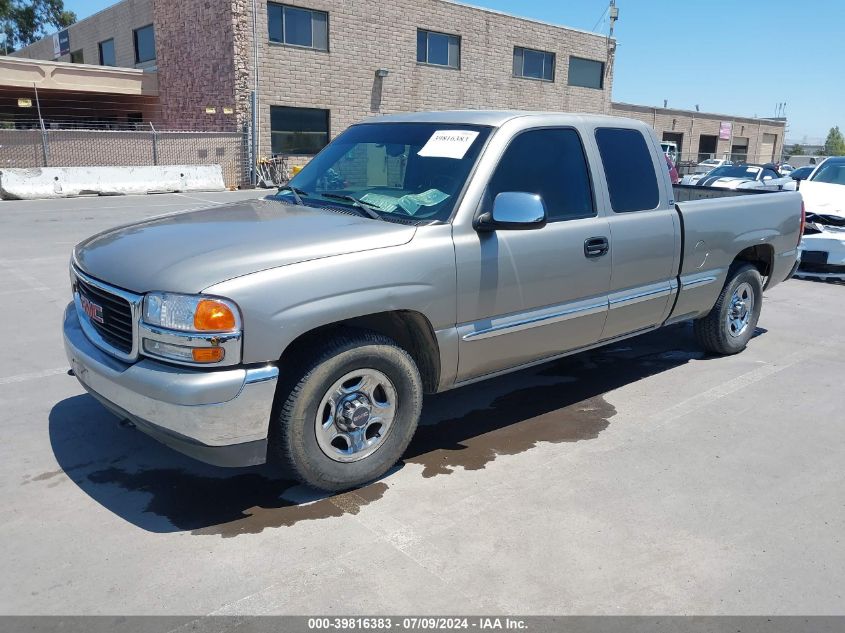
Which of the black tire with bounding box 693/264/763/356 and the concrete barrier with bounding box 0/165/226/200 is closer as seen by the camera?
the black tire with bounding box 693/264/763/356

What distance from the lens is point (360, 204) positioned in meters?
4.21

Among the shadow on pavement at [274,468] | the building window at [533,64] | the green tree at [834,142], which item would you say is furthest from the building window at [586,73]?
the green tree at [834,142]

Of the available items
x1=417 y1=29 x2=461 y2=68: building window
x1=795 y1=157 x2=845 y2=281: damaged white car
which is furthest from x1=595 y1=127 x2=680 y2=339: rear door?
x1=417 y1=29 x2=461 y2=68: building window

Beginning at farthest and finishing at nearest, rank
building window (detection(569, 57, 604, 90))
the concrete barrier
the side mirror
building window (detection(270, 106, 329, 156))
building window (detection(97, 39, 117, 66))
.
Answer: building window (detection(569, 57, 604, 90))
building window (detection(97, 39, 117, 66))
building window (detection(270, 106, 329, 156))
the concrete barrier
the side mirror

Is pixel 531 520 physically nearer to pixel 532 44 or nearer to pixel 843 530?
pixel 843 530

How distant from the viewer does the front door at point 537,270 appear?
404 centimetres

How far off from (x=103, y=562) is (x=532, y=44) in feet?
117

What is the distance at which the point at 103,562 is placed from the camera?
10.3ft

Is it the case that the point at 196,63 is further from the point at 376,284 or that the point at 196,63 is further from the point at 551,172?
the point at 376,284

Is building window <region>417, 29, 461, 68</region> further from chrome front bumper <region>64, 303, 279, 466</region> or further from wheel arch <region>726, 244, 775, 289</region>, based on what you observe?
chrome front bumper <region>64, 303, 279, 466</region>

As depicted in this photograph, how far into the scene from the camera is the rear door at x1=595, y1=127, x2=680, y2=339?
4824mm

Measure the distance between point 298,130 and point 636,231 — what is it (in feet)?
82.0

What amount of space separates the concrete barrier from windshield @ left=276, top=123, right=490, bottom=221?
17.0 meters

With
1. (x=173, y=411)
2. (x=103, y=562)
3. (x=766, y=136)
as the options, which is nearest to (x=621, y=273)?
(x=173, y=411)
